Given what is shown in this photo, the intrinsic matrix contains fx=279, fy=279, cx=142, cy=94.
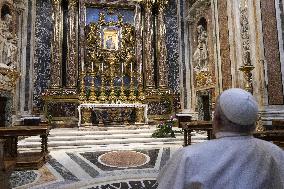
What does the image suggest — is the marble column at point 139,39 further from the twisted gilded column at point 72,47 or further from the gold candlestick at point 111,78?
the twisted gilded column at point 72,47

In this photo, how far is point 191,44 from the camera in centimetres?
1362

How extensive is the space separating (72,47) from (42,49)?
1.34 metres

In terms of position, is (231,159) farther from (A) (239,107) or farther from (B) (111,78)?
(B) (111,78)

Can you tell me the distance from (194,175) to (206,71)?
1115 centimetres

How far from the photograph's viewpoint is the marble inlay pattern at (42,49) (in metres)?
12.4

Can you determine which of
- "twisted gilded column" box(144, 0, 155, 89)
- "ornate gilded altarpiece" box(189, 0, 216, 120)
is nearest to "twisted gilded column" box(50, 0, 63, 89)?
"twisted gilded column" box(144, 0, 155, 89)

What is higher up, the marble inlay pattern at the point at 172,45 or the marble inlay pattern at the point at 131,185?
the marble inlay pattern at the point at 172,45

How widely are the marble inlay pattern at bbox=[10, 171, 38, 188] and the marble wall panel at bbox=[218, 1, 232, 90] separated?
7484 millimetres

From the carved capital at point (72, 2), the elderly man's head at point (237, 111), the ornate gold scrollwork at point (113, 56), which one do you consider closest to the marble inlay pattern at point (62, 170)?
the elderly man's head at point (237, 111)

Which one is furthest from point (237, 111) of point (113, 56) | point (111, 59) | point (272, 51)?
point (113, 56)

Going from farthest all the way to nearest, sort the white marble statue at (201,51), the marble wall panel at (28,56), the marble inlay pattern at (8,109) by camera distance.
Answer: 1. the white marble statue at (201,51)
2. the marble wall panel at (28,56)
3. the marble inlay pattern at (8,109)

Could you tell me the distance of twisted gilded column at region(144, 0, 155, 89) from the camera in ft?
43.4

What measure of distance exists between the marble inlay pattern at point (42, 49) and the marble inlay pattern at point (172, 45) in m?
5.67

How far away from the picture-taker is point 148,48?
1335cm
